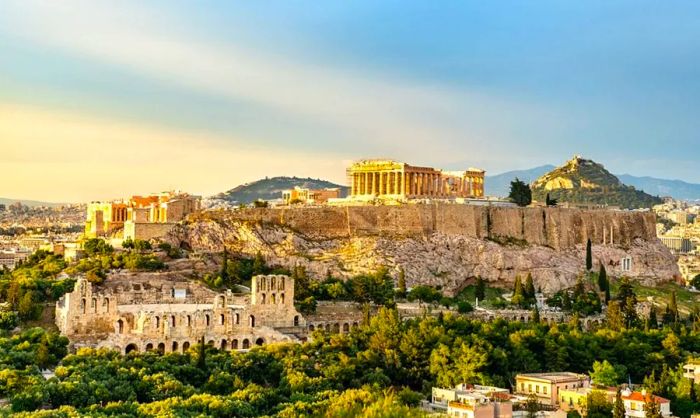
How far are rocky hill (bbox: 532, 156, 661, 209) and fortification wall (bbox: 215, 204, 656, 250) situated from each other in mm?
63279

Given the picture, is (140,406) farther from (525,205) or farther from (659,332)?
(525,205)

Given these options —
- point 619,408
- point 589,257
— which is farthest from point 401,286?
point 619,408

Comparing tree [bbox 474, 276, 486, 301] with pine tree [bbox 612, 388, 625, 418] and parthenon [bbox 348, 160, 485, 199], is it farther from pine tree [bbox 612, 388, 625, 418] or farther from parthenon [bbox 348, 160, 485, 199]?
pine tree [bbox 612, 388, 625, 418]

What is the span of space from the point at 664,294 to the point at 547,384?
3543cm

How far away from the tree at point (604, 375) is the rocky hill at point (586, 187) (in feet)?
332

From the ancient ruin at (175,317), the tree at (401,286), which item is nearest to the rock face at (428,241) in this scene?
the tree at (401,286)

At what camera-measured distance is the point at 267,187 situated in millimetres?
193125

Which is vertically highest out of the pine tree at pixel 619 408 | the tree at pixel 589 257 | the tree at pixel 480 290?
the tree at pixel 589 257

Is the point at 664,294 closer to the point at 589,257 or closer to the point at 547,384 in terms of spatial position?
the point at 589,257

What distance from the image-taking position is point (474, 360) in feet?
148

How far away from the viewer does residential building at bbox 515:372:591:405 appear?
4194cm

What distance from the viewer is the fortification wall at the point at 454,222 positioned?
70.2 metres

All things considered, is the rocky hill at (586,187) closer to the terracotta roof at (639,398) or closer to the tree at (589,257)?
the tree at (589,257)

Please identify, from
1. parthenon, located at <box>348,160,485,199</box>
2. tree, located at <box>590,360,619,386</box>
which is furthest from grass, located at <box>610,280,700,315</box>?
tree, located at <box>590,360,619,386</box>
